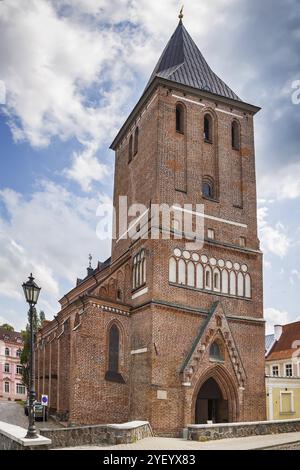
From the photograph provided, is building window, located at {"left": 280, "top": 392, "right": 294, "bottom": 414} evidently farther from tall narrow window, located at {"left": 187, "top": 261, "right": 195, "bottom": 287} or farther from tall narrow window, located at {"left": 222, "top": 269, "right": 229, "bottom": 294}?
tall narrow window, located at {"left": 187, "top": 261, "right": 195, "bottom": 287}

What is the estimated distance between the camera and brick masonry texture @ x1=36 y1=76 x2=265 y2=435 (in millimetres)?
24000

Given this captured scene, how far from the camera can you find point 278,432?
68.1ft

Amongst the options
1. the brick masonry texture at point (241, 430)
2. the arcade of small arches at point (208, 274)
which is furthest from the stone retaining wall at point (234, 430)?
the arcade of small arches at point (208, 274)

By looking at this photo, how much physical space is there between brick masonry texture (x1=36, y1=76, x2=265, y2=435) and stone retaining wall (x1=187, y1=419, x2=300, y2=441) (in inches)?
170

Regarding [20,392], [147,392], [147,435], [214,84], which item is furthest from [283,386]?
[20,392]

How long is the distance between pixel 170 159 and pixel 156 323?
8.67m

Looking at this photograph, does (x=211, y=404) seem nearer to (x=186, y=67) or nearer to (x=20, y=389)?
(x=186, y=67)

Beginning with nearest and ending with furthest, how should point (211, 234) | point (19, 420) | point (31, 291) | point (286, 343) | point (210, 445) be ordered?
1. point (31, 291)
2. point (210, 445)
3. point (211, 234)
4. point (19, 420)
5. point (286, 343)

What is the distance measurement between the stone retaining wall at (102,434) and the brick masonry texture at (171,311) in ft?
11.9

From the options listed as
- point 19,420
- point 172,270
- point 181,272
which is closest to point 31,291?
point 172,270

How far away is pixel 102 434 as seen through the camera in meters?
17.3

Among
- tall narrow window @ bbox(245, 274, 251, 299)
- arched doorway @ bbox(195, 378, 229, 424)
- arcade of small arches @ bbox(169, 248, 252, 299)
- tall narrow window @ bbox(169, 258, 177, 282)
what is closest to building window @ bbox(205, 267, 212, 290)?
arcade of small arches @ bbox(169, 248, 252, 299)

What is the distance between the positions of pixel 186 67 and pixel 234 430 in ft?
67.3
